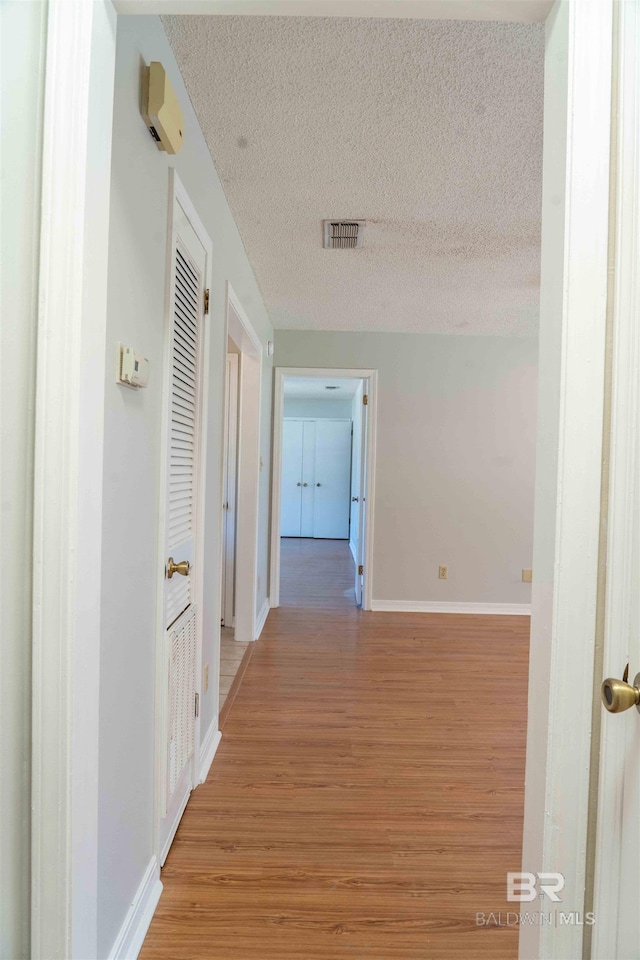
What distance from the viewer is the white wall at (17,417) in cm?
80

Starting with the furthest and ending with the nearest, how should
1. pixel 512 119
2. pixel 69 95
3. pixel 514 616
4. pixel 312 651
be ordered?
pixel 514 616 → pixel 312 651 → pixel 512 119 → pixel 69 95

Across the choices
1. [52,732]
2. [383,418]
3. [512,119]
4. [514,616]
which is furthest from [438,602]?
[52,732]

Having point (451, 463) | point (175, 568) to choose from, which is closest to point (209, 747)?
point (175, 568)

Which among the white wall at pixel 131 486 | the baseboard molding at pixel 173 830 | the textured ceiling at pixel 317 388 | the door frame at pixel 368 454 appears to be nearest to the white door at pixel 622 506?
the white wall at pixel 131 486

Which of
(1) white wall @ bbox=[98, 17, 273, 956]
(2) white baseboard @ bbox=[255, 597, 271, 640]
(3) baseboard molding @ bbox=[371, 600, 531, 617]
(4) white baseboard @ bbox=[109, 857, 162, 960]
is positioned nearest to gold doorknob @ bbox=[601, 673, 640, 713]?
(1) white wall @ bbox=[98, 17, 273, 956]

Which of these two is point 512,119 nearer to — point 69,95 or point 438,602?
point 69,95

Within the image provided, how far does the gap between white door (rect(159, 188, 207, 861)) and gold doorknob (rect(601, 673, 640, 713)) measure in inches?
45.4

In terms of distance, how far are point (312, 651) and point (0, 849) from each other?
2.91 metres

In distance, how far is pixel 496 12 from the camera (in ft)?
2.89

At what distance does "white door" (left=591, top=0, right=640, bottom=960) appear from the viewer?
2.61ft

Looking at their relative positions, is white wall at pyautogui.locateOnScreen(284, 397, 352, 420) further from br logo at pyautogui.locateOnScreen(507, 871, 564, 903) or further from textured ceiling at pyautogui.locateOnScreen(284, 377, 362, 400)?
br logo at pyautogui.locateOnScreen(507, 871, 564, 903)

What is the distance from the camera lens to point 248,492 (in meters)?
3.81

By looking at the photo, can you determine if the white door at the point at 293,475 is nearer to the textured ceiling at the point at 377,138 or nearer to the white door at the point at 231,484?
the white door at the point at 231,484

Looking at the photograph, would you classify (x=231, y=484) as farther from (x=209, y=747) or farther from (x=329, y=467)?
(x=329, y=467)
